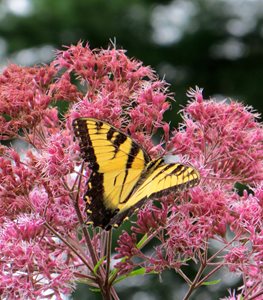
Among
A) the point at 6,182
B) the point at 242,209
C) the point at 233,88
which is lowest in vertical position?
the point at 242,209

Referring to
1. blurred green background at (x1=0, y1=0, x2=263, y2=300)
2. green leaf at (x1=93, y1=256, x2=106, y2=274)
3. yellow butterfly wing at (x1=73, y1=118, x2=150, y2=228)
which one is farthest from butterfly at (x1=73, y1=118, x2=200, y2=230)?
blurred green background at (x1=0, y1=0, x2=263, y2=300)

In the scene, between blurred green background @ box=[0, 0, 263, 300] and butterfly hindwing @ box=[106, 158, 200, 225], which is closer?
butterfly hindwing @ box=[106, 158, 200, 225]

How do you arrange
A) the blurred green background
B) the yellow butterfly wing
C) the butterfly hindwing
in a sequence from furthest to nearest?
the blurred green background, the yellow butterfly wing, the butterfly hindwing

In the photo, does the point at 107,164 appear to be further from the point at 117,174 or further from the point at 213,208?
the point at 213,208

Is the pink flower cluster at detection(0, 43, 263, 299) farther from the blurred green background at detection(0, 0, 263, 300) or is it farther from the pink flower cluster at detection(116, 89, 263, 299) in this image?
the blurred green background at detection(0, 0, 263, 300)

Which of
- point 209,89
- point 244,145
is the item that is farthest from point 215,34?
point 244,145

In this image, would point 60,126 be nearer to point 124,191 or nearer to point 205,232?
point 124,191

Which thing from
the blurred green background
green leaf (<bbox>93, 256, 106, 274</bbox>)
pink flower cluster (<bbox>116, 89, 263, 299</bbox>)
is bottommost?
green leaf (<bbox>93, 256, 106, 274</bbox>)
